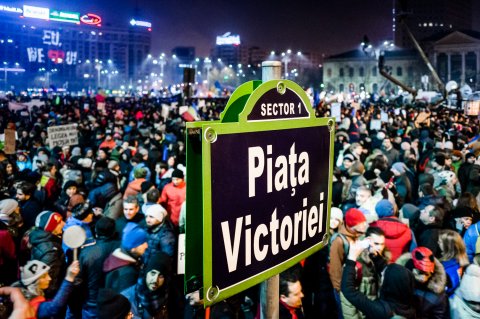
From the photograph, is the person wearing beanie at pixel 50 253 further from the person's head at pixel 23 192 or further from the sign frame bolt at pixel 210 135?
the sign frame bolt at pixel 210 135

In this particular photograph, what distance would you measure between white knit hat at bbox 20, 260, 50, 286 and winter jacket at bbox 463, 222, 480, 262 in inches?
179

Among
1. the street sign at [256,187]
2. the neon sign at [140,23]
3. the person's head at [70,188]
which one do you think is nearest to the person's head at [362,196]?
the person's head at [70,188]

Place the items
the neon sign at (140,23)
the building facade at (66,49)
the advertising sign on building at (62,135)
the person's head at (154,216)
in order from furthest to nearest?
1. the neon sign at (140,23)
2. the building facade at (66,49)
3. the advertising sign on building at (62,135)
4. the person's head at (154,216)

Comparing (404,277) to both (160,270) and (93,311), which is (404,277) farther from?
(93,311)

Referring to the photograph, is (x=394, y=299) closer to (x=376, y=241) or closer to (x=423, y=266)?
(x=423, y=266)

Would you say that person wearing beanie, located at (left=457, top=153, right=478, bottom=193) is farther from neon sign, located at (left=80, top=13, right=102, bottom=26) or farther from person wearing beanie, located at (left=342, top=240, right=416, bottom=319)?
neon sign, located at (left=80, top=13, right=102, bottom=26)

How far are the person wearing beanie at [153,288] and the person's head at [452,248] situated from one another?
9.13 ft

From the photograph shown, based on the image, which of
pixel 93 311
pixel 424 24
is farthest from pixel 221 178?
pixel 424 24

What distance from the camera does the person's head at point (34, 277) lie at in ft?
13.1

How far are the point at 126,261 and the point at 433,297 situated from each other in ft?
9.62

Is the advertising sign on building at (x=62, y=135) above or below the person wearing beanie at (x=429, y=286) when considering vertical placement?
above

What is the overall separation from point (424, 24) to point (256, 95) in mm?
146054

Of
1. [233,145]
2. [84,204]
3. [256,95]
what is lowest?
[84,204]

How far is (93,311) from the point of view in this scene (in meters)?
4.66
